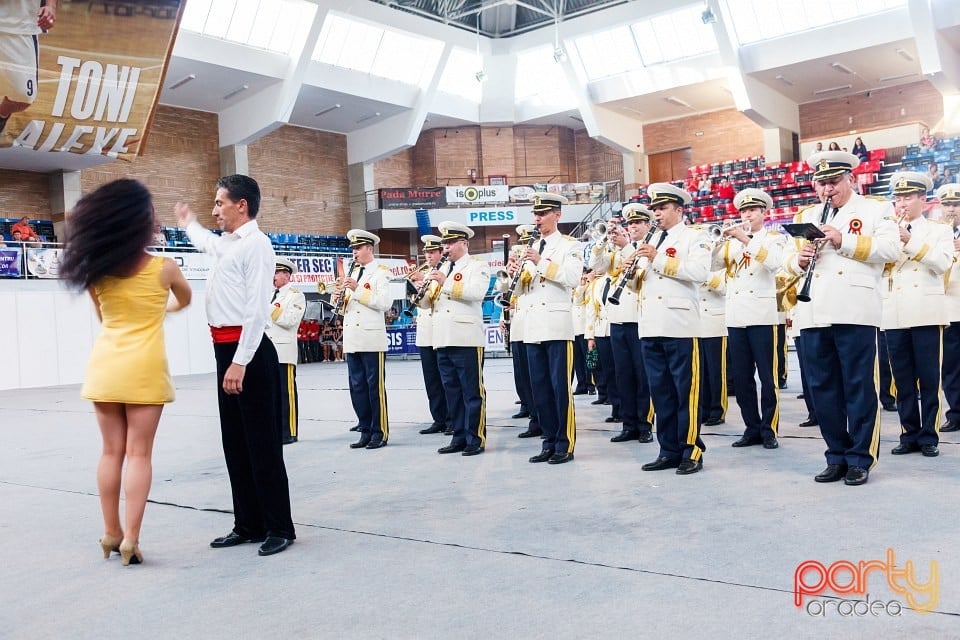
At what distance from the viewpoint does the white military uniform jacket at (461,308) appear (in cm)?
747

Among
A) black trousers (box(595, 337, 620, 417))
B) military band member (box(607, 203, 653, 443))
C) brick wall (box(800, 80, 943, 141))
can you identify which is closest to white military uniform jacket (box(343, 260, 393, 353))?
military band member (box(607, 203, 653, 443))

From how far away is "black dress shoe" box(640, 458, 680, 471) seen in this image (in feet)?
19.1

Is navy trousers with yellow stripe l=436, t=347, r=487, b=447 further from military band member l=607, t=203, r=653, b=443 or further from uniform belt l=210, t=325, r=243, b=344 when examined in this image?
uniform belt l=210, t=325, r=243, b=344

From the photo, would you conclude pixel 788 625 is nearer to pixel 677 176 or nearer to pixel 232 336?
pixel 232 336

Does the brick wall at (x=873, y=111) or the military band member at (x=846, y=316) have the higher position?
the brick wall at (x=873, y=111)

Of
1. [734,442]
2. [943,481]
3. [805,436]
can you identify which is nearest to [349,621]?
[943,481]

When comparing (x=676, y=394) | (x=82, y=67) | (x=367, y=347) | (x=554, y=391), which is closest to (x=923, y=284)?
(x=676, y=394)

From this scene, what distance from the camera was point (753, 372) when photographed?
23.1 ft

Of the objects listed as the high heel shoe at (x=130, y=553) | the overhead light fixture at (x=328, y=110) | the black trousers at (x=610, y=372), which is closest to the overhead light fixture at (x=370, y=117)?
the overhead light fixture at (x=328, y=110)

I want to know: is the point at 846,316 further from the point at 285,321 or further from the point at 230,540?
the point at 285,321

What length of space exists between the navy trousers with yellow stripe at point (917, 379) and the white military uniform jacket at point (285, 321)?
5332mm

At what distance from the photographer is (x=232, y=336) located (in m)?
4.29

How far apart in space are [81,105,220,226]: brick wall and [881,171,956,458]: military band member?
23828mm

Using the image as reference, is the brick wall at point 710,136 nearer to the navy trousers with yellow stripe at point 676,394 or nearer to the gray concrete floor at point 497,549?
the gray concrete floor at point 497,549
